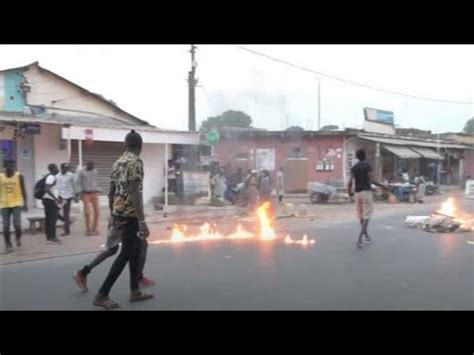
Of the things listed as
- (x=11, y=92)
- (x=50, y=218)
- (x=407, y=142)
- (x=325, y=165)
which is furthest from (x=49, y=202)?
(x=407, y=142)

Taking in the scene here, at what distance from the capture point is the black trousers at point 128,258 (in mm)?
5914

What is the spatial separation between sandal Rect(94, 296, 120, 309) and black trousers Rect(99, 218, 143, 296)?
0.17ft

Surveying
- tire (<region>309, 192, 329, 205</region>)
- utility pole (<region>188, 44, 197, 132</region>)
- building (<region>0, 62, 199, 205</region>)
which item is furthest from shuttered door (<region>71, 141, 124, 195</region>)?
tire (<region>309, 192, 329, 205</region>)

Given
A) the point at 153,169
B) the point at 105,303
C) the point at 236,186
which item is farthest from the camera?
the point at 236,186

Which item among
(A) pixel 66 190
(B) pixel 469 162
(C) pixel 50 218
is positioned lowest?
(C) pixel 50 218

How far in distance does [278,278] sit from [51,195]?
5.84 metres

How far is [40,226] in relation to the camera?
42.3 ft

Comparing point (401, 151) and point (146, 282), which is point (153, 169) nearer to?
point (146, 282)

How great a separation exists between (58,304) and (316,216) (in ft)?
42.7

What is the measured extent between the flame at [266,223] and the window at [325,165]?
14.3 metres

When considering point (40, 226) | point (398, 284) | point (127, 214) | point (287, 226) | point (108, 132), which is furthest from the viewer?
point (108, 132)

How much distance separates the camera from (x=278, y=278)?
7.44 meters
